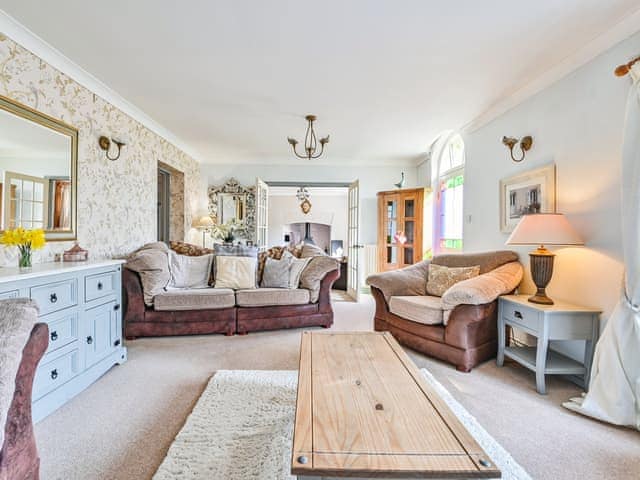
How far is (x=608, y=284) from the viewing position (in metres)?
2.18

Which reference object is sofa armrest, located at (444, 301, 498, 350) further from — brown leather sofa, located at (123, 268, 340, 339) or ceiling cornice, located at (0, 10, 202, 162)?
ceiling cornice, located at (0, 10, 202, 162)

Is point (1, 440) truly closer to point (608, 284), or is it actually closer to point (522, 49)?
point (608, 284)

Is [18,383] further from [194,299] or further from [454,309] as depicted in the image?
[454,309]

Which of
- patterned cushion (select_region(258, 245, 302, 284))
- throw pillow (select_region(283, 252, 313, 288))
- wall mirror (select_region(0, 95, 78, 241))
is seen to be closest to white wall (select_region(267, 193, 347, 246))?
patterned cushion (select_region(258, 245, 302, 284))

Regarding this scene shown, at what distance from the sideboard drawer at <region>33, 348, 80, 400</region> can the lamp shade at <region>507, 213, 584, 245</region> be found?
317 centimetres

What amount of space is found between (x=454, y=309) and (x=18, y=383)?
260cm

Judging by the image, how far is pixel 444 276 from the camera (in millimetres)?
3262

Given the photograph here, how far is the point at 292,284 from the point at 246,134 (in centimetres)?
216

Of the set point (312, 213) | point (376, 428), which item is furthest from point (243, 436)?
point (312, 213)

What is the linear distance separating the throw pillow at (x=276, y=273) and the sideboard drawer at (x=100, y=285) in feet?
5.11

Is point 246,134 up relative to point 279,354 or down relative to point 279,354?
up

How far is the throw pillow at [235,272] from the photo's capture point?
3740 millimetres

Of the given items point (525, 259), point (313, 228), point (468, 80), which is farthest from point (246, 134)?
point (313, 228)

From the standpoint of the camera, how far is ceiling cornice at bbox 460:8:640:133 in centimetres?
204
